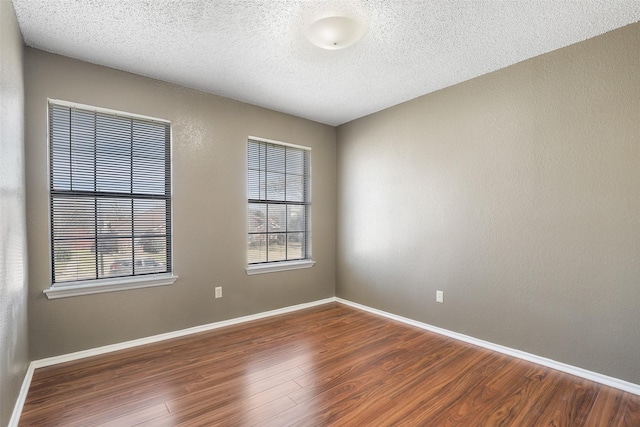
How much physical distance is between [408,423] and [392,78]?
2.77m

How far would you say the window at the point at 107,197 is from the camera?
8.35ft

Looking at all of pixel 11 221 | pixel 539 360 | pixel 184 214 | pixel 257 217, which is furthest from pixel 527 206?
pixel 11 221

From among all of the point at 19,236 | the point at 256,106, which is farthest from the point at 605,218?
the point at 19,236

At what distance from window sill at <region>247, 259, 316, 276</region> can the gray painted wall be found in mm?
1930

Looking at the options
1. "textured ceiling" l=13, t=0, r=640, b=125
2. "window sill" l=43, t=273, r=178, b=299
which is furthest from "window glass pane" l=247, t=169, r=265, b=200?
"window sill" l=43, t=273, r=178, b=299

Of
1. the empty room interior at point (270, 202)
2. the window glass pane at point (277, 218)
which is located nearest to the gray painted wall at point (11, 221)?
the empty room interior at point (270, 202)

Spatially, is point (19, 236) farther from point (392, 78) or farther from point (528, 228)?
point (528, 228)

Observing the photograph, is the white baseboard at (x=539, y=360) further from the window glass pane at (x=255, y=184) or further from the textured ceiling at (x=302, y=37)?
the textured ceiling at (x=302, y=37)

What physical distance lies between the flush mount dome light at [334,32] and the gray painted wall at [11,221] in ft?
5.66

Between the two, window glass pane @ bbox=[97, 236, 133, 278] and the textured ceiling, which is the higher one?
the textured ceiling

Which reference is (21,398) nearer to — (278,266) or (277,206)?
(278,266)

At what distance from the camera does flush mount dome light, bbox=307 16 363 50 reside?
2049 mm

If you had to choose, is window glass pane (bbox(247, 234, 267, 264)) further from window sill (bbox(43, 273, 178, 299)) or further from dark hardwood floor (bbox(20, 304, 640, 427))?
dark hardwood floor (bbox(20, 304, 640, 427))

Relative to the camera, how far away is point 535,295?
255 centimetres
